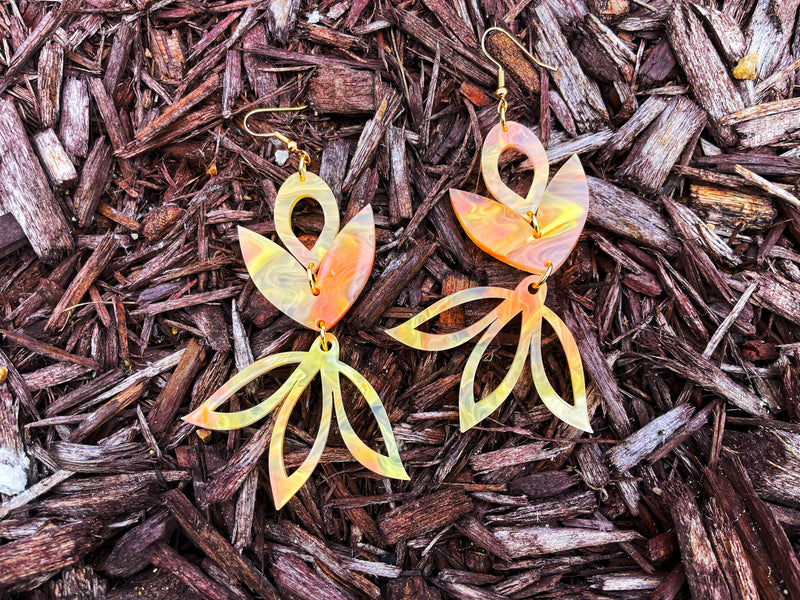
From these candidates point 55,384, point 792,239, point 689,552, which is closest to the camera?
point 689,552

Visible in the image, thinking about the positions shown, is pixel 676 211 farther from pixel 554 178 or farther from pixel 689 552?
pixel 689 552

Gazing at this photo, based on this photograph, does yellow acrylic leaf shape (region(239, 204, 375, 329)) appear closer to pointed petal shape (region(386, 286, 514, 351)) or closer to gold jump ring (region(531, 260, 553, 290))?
pointed petal shape (region(386, 286, 514, 351))

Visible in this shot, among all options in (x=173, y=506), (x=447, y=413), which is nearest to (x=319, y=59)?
(x=447, y=413)

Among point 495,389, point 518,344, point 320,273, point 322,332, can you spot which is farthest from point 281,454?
point 518,344

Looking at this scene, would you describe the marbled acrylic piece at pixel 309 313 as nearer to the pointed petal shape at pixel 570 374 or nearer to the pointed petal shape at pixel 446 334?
the pointed petal shape at pixel 446 334

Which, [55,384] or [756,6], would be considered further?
[756,6]

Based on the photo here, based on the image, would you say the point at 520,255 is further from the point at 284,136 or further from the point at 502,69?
the point at 284,136
